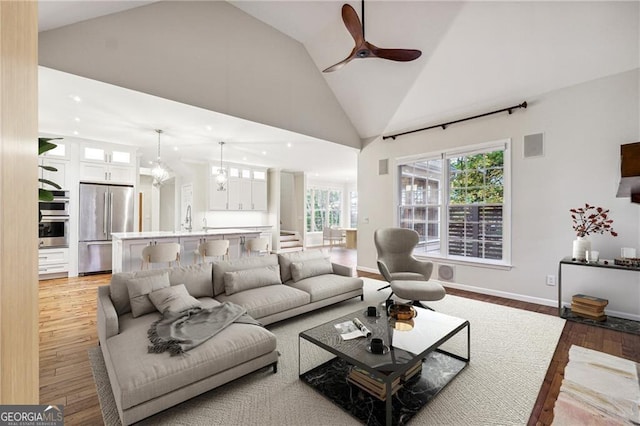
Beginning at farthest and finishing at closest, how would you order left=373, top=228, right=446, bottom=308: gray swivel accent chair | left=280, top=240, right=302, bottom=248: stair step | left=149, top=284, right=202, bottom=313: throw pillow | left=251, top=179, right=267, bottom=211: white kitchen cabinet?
left=280, top=240, right=302, bottom=248: stair step < left=251, top=179, right=267, bottom=211: white kitchen cabinet < left=373, top=228, right=446, bottom=308: gray swivel accent chair < left=149, top=284, right=202, bottom=313: throw pillow

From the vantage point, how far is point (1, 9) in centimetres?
31

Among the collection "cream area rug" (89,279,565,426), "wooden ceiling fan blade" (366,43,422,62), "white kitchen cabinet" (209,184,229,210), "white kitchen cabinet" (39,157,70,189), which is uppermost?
"wooden ceiling fan blade" (366,43,422,62)

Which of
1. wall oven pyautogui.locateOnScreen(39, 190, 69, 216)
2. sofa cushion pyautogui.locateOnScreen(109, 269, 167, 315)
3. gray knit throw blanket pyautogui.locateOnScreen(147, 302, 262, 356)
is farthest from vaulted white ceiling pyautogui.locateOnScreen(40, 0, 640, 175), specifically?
wall oven pyautogui.locateOnScreen(39, 190, 69, 216)

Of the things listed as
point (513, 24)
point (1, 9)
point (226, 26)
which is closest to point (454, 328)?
point (1, 9)

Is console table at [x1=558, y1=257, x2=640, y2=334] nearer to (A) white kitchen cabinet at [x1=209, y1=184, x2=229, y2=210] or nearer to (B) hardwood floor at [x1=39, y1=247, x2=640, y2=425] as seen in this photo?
(B) hardwood floor at [x1=39, y1=247, x2=640, y2=425]

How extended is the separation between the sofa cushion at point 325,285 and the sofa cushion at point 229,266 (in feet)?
1.43

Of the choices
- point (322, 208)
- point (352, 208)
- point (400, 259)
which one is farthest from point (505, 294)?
point (352, 208)

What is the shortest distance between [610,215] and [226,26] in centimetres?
553

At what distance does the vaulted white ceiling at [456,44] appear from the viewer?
3.12 metres

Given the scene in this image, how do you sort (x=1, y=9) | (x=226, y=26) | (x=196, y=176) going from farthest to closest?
(x=196, y=176), (x=226, y=26), (x=1, y=9)

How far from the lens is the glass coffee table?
1792 millimetres

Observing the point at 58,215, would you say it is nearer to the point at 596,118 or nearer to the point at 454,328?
the point at 454,328

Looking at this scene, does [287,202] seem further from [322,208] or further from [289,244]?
[289,244]

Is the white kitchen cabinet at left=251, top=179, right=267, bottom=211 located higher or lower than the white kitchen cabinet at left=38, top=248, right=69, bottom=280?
higher
